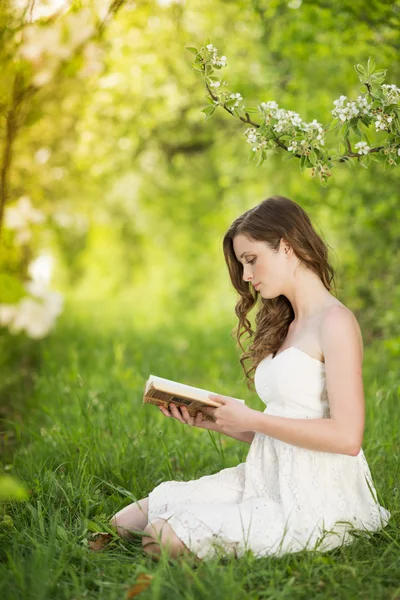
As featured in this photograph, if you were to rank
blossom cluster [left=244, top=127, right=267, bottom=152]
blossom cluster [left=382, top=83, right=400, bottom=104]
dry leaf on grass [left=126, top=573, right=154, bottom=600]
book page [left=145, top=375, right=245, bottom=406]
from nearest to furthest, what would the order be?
dry leaf on grass [left=126, top=573, right=154, bottom=600] < book page [left=145, top=375, right=245, bottom=406] < blossom cluster [left=382, top=83, right=400, bottom=104] < blossom cluster [left=244, top=127, right=267, bottom=152]

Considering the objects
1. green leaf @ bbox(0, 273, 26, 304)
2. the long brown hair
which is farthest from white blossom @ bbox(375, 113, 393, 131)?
green leaf @ bbox(0, 273, 26, 304)

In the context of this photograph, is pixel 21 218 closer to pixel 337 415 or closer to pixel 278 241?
pixel 278 241

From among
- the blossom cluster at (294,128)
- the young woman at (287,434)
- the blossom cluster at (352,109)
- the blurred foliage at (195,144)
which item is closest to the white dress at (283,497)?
the young woman at (287,434)

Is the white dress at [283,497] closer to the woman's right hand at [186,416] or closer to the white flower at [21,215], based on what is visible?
the woman's right hand at [186,416]

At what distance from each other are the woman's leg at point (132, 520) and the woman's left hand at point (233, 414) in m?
0.53

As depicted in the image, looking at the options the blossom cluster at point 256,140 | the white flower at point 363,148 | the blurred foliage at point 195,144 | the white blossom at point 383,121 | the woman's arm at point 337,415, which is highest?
the blossom cluster at point 256,140

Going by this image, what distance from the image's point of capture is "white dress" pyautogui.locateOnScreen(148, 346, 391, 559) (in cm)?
251

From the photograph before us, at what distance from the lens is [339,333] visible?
252 centimetres

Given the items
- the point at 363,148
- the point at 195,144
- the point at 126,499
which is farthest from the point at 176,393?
the point at 195,144

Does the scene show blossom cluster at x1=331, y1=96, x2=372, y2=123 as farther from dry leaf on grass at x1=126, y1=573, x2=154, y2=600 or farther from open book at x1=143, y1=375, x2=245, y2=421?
dry leaf on grass at x1=126, y1=573, x2=154, y2=600

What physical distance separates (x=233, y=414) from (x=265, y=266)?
0.58m

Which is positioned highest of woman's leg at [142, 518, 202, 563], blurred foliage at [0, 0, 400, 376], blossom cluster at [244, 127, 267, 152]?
blossom cluster at [244, 127, 267, 152]

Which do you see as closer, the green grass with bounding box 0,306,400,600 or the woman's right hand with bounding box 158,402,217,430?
the green grass with bounding box 0,306,400,600

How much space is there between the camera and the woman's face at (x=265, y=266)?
2771 millimetres
